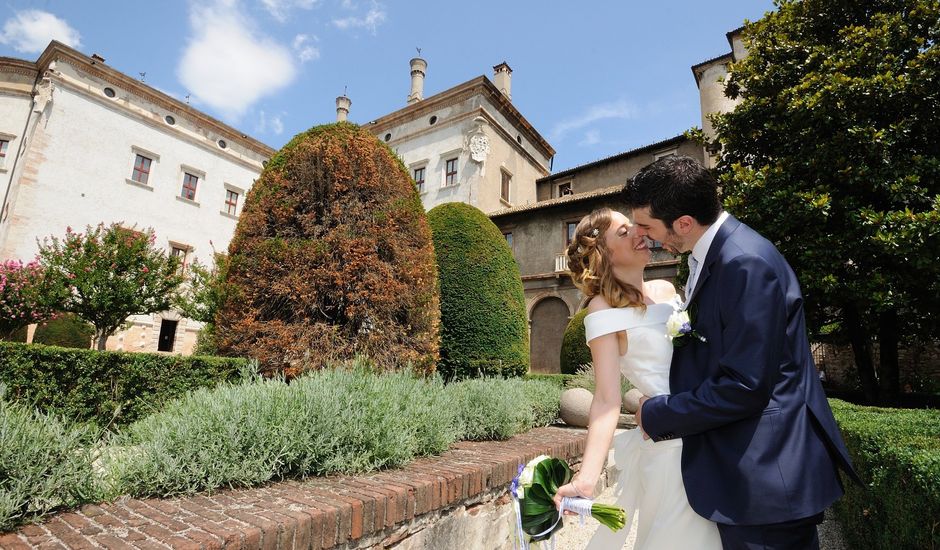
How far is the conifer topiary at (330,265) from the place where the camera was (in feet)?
18.6

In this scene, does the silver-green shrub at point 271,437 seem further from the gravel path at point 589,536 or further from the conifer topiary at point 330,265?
the conifer topiary at point 330,265

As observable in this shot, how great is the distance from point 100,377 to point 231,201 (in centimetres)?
2764

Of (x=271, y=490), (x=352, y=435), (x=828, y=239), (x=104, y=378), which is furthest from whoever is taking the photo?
(x=828, y=239)

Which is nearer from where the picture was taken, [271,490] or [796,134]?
[271,490]

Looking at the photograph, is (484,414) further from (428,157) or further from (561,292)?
(428,157)

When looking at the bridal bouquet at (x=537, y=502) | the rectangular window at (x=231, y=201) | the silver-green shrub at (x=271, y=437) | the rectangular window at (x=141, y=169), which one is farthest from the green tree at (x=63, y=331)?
the bridal bouquet at (x=537, y=502)

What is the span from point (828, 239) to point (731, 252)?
31.0ft

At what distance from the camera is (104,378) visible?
5629 mm

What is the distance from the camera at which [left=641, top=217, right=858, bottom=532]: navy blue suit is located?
1.46 meters

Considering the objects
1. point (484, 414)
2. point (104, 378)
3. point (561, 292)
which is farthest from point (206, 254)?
point (484, 414)

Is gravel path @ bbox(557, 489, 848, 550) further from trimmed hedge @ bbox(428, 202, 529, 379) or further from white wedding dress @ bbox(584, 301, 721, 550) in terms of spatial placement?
trimmed hedge @ bbox(428, 202, 529, 379)

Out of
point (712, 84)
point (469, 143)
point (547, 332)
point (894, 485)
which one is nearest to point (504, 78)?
point (469, 143)

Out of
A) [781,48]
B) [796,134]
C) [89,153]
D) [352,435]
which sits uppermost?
[89,153]

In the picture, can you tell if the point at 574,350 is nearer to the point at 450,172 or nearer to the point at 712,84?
the point at 712,84
